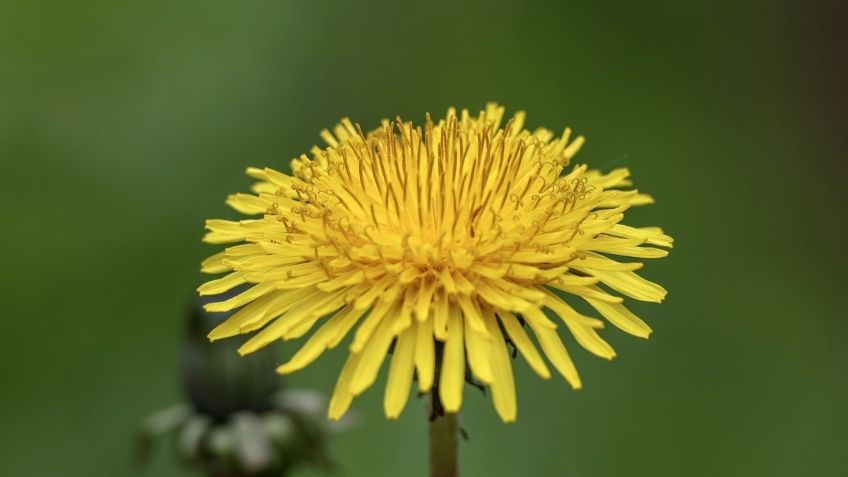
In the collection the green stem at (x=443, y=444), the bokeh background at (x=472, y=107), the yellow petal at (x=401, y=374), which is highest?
the bokeh background at (x=472, y=107)

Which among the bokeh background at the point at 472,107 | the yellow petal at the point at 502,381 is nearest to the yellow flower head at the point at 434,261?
the yellow petal at the point at 502,381

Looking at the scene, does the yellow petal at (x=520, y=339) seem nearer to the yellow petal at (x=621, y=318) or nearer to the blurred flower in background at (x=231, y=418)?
the yellow petal at (x=621, y=318)

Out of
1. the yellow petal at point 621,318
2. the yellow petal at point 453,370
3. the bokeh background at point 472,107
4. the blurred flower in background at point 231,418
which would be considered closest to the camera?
the yellow petal at point 453,370

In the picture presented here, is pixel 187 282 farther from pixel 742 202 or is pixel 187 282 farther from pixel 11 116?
pixel 742 202

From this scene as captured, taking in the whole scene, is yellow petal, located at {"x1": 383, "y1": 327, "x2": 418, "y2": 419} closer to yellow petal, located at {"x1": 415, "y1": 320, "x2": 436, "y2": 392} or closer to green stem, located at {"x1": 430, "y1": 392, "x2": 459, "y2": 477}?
yellow petal, located at {"x1": 415, "y1": 320, "x2": 436, "y2": 392}

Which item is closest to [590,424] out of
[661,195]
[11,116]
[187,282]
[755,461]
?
[755,461]

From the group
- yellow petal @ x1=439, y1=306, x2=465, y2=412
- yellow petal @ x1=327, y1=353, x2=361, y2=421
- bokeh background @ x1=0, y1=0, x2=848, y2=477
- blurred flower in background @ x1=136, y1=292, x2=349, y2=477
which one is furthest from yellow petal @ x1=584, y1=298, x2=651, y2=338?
bokeh background @ x1=0, y1=0, x2=848, y2=477

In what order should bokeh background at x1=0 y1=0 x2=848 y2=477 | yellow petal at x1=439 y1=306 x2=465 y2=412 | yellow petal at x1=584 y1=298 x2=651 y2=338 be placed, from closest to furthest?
yellow petal at x1=439 y1=306 x2=465 y2=412 < yellow petal at x1=584 y1=298 x2=651 y2=338 < bokeh background at x1=0 y1=0 x2=848 y2=477

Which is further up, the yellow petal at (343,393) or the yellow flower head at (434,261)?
the yellow flower head at (434,261)
